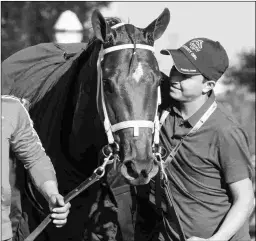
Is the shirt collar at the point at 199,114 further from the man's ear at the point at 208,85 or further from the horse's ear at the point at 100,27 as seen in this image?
the horse's ear at the point at 100,27

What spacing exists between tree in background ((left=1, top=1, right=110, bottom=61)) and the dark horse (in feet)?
33.6

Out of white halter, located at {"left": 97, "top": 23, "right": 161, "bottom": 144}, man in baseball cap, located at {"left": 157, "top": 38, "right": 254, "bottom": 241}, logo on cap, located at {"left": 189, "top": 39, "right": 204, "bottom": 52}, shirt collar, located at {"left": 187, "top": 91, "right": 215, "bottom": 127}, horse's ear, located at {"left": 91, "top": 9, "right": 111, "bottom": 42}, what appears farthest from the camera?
logo on cap, located at {"left": 189, "top": 39, "right": 204, "bottom": 52}

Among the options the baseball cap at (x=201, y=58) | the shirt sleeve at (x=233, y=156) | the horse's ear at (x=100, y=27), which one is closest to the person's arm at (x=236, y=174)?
the shirt sleeve at (x=233, y=156)

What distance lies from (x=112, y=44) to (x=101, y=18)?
0.58 ft

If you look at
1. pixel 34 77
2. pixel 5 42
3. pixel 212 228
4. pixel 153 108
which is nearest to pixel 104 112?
pixel 153 108

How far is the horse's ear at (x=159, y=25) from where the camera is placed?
4.82 metres

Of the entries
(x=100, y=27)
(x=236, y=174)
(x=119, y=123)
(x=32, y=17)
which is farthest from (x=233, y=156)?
(x=32, y=17)

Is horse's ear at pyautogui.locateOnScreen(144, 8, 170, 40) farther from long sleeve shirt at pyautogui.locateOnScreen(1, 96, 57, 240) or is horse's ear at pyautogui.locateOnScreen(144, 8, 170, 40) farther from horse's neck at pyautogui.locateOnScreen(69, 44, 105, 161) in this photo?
long sleeve shirt at pyautogui.locateOnScreen(1, 96, 57, 240)

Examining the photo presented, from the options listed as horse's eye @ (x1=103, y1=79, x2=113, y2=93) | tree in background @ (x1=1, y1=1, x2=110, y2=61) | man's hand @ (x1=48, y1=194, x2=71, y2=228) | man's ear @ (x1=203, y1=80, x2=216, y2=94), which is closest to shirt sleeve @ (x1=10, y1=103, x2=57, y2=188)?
man's hand @ (x1=48, y1=194, x2=71, y2=228)

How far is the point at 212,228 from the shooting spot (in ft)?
16.1

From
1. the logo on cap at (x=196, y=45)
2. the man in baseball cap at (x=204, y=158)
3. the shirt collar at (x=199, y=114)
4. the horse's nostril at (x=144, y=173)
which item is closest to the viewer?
the horse's nostril at (x=144, y=173)

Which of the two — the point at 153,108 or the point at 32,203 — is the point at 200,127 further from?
the point at 32,203

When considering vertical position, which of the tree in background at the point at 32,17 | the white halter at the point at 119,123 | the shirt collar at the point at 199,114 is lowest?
the tree in background at the point at 32,17

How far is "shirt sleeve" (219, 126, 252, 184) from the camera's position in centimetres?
479
